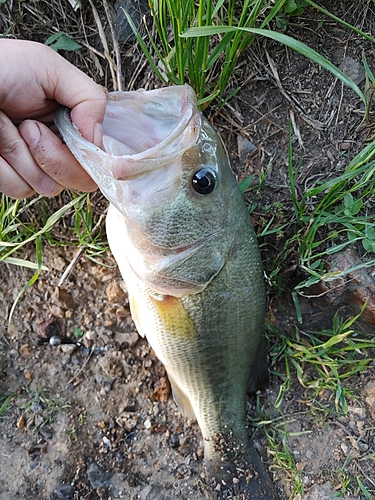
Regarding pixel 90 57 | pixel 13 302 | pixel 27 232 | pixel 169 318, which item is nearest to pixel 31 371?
pixel 13 302

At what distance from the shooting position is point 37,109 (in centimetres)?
189

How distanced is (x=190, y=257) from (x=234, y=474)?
1.39 metres

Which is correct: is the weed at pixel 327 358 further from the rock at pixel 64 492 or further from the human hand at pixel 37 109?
the human hand at pixel 37 109

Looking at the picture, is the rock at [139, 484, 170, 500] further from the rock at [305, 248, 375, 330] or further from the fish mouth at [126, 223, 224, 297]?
the rock at [305, 248, 375, 330]

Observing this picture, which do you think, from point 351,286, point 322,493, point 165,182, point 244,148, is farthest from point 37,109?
point 322,493

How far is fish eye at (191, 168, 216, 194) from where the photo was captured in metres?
1.90

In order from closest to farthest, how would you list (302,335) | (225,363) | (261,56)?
(225,363)
(261,56)
(302,335)

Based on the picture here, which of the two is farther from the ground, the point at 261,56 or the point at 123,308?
the point at 261,56

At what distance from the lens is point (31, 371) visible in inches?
108

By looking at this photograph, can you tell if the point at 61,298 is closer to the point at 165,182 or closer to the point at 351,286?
the point at 165,182

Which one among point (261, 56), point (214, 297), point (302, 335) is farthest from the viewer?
point (302, 335)

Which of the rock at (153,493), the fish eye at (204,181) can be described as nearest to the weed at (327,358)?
the rock at (153,493)

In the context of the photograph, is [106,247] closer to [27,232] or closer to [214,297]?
[27,232]

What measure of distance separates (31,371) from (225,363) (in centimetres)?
125
